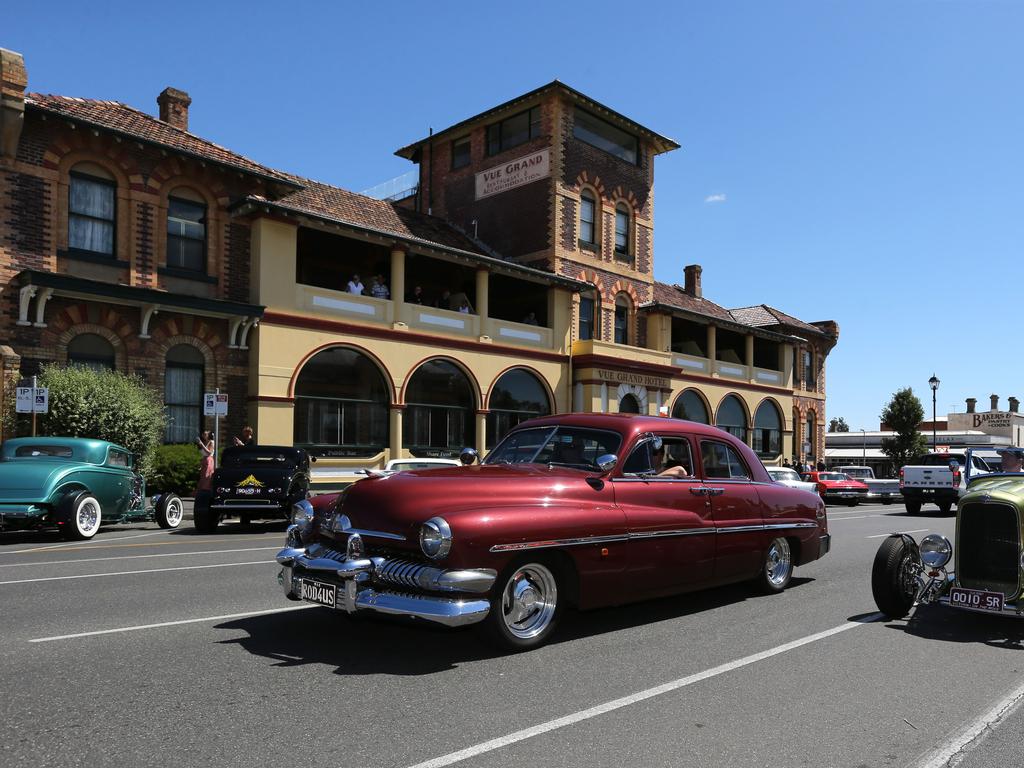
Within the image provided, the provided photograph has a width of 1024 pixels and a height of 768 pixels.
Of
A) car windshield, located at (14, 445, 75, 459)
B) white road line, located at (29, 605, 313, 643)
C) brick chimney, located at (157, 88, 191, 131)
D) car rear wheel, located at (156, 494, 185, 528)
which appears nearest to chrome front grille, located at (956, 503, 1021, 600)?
white road line, located at (29, 605, 313, 643)

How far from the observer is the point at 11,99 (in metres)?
16.9

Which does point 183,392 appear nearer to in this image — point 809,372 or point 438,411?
point 438,411

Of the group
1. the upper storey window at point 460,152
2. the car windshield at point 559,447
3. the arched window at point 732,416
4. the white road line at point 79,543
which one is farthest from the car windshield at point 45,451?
the arched window at point 732,416

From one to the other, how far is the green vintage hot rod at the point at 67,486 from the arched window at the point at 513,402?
43.5ft

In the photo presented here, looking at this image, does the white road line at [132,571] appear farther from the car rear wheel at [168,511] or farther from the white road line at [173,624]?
the car rear wheel at [168,511]

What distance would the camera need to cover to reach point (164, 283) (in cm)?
1964

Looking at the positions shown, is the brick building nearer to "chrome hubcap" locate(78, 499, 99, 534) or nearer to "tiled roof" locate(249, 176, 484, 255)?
"tiled roof" locate(249, 176, 484, 255)

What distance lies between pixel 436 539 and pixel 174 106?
22257mm

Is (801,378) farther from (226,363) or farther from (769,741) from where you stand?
(769,741)

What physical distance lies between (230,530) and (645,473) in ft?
34.3

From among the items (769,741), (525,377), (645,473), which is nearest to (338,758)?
(769,741)

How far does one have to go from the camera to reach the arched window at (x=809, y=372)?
4381cm

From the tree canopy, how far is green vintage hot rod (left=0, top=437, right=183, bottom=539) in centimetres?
5300

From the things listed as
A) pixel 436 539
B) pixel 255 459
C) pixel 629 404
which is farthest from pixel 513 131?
pixel 436 539
